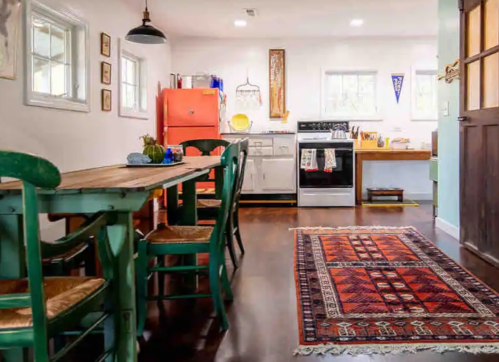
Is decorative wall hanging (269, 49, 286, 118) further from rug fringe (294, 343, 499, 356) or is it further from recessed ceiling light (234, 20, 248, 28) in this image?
rug fringe (294, 343, 499, 356)

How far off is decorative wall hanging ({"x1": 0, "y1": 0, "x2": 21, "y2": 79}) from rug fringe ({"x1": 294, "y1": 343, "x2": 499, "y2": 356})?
252 cm

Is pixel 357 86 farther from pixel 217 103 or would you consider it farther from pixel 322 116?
pixel 217 103

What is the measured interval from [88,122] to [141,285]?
8.02ft

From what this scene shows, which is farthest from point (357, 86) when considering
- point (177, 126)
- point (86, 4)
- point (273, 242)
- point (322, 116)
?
point (86, 4)

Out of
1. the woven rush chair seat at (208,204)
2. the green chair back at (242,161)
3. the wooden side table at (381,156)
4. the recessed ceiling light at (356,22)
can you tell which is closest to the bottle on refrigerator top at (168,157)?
the green chair back at (242,161)

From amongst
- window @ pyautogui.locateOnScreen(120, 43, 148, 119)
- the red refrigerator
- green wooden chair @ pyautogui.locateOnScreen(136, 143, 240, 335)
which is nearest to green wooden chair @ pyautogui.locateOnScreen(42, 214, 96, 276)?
green wooden chair @ pyautogui.locateOnScreen(136, 143, 240, 335)

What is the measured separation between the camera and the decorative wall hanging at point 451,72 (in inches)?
160

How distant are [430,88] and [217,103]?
323 cm

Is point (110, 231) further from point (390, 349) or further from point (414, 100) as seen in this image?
point (414, 100)

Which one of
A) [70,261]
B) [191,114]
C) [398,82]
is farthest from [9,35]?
[398,82]

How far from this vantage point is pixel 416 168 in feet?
23.0

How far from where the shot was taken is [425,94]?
7004mm

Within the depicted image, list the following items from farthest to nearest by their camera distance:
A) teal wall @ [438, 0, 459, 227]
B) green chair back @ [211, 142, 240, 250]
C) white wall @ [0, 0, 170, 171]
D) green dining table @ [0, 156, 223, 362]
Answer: teal wall @ [438, 0, 459, 227]
white wall @ [0, 0, 170, 171]
green chair back @ [211, 142, 240, 250]
green dining table @ [0, 156, 223, 362]

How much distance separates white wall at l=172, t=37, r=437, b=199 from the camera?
6930 millimetres
